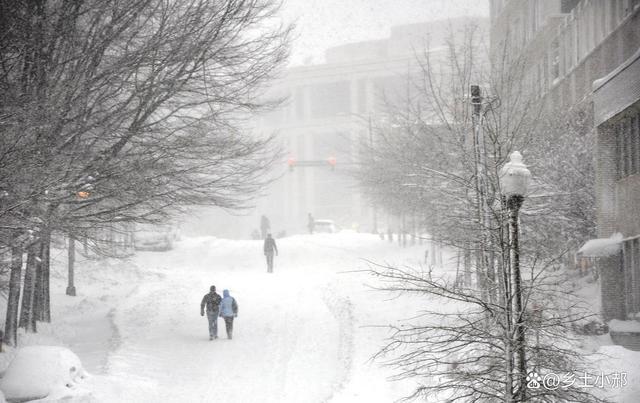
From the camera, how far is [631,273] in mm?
17656

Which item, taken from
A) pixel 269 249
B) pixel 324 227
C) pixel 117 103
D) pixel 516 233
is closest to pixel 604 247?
pixel 516 233

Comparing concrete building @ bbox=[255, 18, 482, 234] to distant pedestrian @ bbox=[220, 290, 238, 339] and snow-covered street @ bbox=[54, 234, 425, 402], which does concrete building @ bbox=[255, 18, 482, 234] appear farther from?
distant pedestrian @ bbox=[220, 290, 238, 339]

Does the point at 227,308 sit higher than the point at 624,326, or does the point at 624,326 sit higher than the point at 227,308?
the point at 227,308

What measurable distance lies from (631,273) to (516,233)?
31.8 ft

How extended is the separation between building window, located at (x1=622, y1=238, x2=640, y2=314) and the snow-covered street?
5660 mm

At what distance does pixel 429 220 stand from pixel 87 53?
11.2 meters

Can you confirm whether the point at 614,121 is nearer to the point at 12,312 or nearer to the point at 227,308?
the point at 227,308

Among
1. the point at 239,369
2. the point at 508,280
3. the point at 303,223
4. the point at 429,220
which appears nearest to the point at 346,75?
the point at 303,223

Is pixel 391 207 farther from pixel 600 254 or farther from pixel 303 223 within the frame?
pixel 303 223

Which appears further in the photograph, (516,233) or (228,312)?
(228,312)

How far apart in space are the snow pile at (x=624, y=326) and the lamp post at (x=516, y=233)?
8914mm

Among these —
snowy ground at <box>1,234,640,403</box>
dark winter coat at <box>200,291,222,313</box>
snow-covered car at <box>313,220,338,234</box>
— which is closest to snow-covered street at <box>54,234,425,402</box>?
snowy ground at <box>1,234,640,403</box>

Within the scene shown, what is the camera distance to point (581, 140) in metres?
22.2

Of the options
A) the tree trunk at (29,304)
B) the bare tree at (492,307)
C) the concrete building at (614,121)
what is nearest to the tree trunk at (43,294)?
the tree trunk at (29,304)
